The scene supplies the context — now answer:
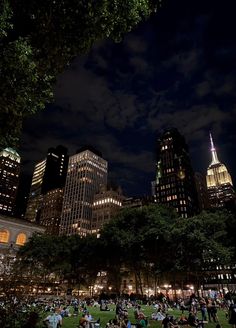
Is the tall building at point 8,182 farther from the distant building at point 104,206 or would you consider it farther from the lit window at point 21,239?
the lit window at point 21,239

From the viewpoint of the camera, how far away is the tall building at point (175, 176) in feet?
484

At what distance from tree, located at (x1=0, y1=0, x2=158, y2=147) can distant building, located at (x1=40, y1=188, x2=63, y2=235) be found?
169 m

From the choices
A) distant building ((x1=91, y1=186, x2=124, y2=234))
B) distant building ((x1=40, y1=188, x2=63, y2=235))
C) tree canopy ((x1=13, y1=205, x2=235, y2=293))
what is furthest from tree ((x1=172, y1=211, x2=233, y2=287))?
distant building ((x1=40, y1=188, x2=63, y2=235))

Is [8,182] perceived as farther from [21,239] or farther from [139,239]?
[139,239]

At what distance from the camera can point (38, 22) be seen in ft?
41.1

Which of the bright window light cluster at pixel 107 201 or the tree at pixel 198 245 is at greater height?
the bright window light cluster at pixel 107 201

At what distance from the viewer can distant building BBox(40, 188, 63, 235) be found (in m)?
179

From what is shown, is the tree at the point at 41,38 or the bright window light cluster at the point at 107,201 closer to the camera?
the tree at the point at 41,38

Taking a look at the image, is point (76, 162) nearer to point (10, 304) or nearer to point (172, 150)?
point (172, 150)

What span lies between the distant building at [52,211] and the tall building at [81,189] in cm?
2277

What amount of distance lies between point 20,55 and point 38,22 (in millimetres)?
1913

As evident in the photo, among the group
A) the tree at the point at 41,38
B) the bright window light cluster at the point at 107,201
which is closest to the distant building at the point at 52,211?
the bright window light cluster at the point at 107,201

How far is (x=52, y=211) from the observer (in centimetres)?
18400

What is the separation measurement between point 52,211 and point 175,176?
278 ft
